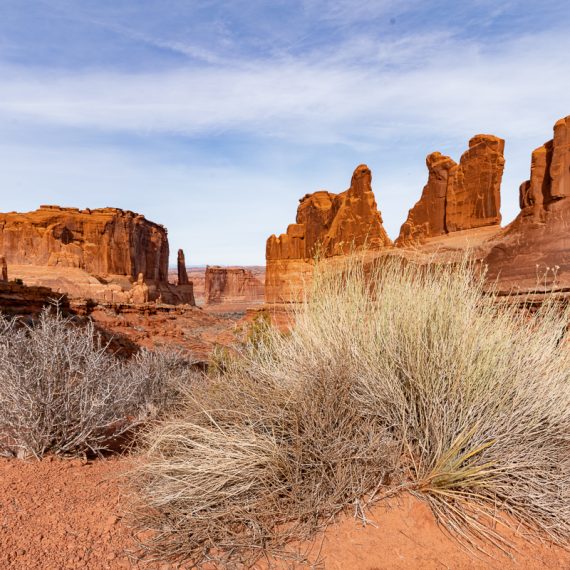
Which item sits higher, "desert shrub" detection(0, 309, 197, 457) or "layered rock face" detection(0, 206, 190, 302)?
"layered rock face" detection(0, 206, 190, 302)

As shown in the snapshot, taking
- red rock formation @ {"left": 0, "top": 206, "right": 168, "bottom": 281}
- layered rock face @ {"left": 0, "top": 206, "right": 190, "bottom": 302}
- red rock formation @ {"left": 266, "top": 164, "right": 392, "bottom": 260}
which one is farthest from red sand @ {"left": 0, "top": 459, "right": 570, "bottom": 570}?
red rock formation @ {"left": 0, "top": 206, "right": 168, "bottom": 281}

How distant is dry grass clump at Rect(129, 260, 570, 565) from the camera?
95.1 inches

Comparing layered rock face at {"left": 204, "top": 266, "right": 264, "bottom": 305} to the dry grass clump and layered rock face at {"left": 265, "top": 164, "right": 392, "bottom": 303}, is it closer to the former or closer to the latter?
layered rock face at {"left": 265, "top": 164, "right": 392, "bottom": 303}

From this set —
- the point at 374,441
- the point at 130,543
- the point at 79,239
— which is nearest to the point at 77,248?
the point at 79,239

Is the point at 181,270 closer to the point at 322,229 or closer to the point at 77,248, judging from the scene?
the point at 77,248

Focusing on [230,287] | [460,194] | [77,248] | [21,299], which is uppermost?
[460,194]

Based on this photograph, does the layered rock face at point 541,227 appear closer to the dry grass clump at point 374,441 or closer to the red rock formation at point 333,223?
the red rock formation at point 333,223

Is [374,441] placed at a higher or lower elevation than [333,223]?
lower

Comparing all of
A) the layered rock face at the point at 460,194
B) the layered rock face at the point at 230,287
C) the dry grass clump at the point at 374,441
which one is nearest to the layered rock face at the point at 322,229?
the layered rock face at the point at 460,194

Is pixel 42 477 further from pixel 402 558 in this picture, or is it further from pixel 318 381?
pixel 402 558

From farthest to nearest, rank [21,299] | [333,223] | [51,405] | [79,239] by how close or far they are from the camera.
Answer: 1. [79,239]
2. [333,223]
3. [21,299]
4. [51,405]

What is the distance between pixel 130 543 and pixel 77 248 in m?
59.5

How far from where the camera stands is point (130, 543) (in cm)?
243

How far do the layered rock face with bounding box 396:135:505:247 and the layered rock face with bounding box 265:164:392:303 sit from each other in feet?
9.03
